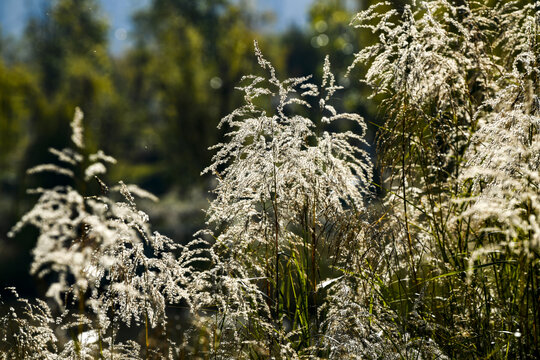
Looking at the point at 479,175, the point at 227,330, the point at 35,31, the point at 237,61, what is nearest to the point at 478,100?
the point at 479,175

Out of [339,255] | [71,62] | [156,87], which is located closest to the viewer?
[339,255]

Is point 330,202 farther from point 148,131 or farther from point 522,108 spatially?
point 148,131

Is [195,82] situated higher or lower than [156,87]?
lower

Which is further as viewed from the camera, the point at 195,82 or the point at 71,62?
the point at 71,62

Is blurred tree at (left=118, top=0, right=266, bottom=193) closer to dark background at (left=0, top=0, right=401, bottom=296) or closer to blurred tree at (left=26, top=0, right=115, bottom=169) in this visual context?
dark background at (left=0, top=0, right=401, bottom=296)

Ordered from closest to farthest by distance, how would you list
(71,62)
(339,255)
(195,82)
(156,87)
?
(339,255) → (195,82) → (71,62) → (156,87)

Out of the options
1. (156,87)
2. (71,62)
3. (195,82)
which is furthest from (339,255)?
(156,87)

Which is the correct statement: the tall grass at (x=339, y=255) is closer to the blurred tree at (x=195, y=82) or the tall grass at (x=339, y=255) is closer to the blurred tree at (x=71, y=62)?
the blurred tree at (x=71, y=62)

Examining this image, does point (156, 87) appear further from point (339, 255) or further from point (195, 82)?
point (339, 255)

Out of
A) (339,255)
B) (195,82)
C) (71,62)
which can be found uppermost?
(71,62)

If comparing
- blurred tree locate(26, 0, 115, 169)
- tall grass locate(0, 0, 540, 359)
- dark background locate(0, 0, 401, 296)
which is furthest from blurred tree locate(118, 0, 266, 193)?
tall grass locate(0, 0, 540, 359)

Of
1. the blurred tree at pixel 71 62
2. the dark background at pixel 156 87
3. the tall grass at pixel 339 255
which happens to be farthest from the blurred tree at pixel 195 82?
the tall grass at pixel 339 255

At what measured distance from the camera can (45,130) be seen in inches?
470

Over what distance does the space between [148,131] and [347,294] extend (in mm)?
21532
